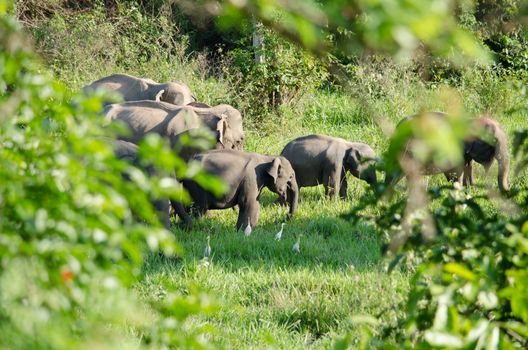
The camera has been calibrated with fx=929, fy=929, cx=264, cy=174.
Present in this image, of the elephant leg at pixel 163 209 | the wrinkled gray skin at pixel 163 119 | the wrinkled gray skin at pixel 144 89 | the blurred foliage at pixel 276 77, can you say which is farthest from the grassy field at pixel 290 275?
the blurred foliage at pixel 276 77

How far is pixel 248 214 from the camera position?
11.1 m

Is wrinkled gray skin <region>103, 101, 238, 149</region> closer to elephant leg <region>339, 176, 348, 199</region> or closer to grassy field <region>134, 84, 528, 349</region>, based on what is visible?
grassy field <region>134, 84, 528, 349</region>

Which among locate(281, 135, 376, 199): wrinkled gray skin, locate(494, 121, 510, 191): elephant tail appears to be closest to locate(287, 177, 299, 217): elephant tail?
locate(281, 135, 376, 199): wrinkled gray skin

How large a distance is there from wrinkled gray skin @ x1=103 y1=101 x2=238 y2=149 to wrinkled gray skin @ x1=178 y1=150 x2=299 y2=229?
141 cm

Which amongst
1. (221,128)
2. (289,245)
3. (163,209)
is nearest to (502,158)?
(221,128)

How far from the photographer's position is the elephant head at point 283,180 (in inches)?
455

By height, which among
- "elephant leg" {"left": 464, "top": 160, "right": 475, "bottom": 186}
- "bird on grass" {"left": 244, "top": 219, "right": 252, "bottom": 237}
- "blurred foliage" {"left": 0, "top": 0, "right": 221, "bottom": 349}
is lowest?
"bird on grass" {"left": 244, "top": 219, "right": 252, "bottom": 237}

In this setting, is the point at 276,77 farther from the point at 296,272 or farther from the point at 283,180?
the point at 296,272

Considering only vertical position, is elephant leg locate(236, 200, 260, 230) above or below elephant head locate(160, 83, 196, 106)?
below

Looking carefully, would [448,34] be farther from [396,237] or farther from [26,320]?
[396,237]

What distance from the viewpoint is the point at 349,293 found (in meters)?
7.60

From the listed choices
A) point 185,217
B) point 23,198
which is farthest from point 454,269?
point 185,217

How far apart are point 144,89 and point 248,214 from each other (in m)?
5.79

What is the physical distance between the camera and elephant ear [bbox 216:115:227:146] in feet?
43.0
